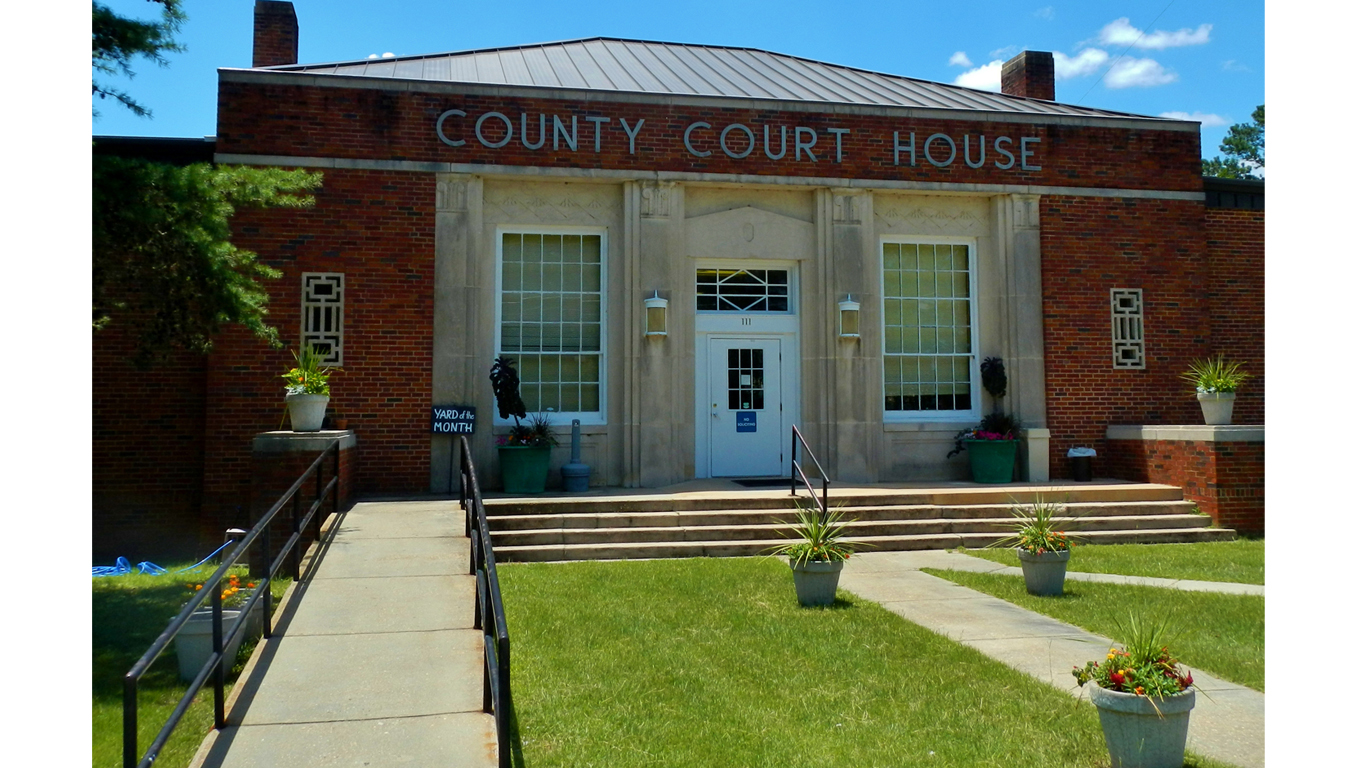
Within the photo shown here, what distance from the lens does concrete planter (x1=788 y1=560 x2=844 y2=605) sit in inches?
292

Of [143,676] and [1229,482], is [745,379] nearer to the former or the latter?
[1229,482]

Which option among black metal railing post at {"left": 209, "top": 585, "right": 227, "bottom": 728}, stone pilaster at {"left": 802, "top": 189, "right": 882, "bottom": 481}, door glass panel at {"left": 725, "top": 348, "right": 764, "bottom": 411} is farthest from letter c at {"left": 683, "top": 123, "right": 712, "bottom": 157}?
black metal railing post at {"left": 209, "top": 585, "right": 227, "bottom": 728}

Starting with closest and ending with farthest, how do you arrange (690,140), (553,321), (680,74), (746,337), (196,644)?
(196,644)
(553,321)
(690,140)
(746,337)
(680,74)

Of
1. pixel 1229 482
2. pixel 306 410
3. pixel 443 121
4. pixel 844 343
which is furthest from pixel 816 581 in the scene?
pixel 443 121

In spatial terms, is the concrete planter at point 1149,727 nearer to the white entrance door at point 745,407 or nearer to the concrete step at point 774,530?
the concrete step at point 774,530

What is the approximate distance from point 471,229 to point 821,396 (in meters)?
5.15

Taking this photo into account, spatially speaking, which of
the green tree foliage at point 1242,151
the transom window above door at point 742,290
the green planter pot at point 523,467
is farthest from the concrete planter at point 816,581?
the green tree foliage at point 1242,151

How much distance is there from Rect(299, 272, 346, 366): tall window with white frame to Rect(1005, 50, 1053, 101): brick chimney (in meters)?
12.4

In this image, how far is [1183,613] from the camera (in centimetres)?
722

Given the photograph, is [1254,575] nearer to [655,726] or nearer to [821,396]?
[821,396]

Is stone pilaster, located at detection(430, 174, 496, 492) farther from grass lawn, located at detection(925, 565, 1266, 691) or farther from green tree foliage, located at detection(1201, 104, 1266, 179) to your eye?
green tree foliage, located at detection(1201, 104, 1266, 179)

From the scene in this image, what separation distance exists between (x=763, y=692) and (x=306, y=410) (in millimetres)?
6833

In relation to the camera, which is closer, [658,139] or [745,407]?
[658,139]

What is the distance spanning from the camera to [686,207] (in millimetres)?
13305
